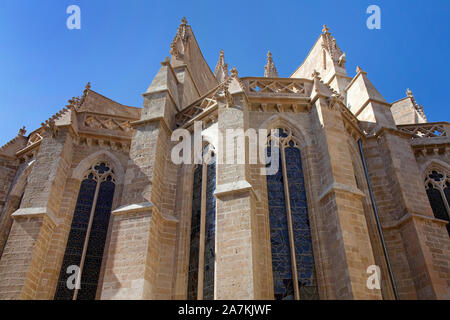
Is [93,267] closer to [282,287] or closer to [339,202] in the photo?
[282,287]

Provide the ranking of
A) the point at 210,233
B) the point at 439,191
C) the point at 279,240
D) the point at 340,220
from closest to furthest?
the point at 340,220 → the point at 279,240 → the point at 210,233 → the point at 439,191

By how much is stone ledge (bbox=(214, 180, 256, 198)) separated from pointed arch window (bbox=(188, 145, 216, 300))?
3.58 feet

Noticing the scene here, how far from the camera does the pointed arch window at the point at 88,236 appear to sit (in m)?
10.9

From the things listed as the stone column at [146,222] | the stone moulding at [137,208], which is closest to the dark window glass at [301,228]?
the stone column at [146,222]

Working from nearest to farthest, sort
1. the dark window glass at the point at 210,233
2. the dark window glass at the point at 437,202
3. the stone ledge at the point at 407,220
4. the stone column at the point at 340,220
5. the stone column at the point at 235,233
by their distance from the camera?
the stone column at the point at 235,233 → the stone column at the point at 340,220 → the dark window glass at the point at 210,233 → the stone ledge at the point at 407,220 → the dark window glass at the point at 437,202

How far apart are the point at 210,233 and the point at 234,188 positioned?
1.51m

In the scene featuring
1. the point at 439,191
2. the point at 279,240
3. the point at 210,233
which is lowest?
the point at 279,240

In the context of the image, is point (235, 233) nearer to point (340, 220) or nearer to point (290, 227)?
point (290, 227)

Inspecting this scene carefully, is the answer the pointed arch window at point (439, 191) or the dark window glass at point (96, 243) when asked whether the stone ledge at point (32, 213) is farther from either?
the pointed arch window at point (439, 191)

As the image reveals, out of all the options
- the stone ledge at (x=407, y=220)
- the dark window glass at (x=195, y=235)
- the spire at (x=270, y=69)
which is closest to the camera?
the dark window glass at (x=195, y=235)

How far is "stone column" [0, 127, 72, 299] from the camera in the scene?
32.4 feet

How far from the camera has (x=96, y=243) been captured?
11688 mm

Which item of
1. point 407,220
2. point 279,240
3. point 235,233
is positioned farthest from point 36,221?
point 407,220
